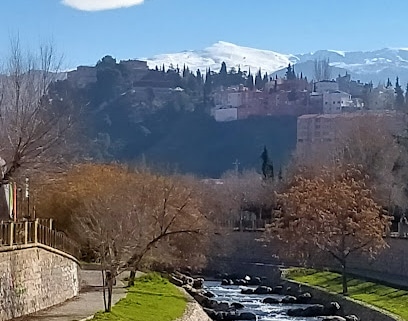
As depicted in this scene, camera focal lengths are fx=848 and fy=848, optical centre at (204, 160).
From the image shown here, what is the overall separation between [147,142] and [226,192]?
52349 mm

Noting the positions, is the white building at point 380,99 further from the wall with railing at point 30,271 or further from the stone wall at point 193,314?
the wall with railing at point 30,271

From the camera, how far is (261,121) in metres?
144

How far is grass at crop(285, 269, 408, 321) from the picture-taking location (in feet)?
117

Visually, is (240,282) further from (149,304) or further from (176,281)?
(149,304)

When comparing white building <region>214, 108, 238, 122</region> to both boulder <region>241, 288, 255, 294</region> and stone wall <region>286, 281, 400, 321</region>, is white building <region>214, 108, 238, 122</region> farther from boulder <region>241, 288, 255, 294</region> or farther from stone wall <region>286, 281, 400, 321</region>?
stone wall <region>286, 281, 400, 321</region>

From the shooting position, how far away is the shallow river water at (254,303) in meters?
39.3

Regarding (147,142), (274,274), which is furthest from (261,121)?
(274,274)

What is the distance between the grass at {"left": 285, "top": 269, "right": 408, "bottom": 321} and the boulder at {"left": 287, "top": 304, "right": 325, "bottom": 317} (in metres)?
1.74

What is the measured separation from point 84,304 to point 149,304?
3299mm

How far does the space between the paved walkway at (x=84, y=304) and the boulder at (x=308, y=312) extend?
8.18 meters

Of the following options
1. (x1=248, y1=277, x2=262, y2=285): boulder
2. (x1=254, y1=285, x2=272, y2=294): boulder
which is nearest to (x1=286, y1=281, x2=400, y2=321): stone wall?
(x1=254, y1=285, x2=272, y2=294): boulder

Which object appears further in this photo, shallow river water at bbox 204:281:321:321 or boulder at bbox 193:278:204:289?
boulder at bbox 193:278:204:289

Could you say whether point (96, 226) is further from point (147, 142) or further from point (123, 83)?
point (123, 83)

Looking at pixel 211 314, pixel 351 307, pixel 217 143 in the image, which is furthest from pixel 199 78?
pixel 351 307
